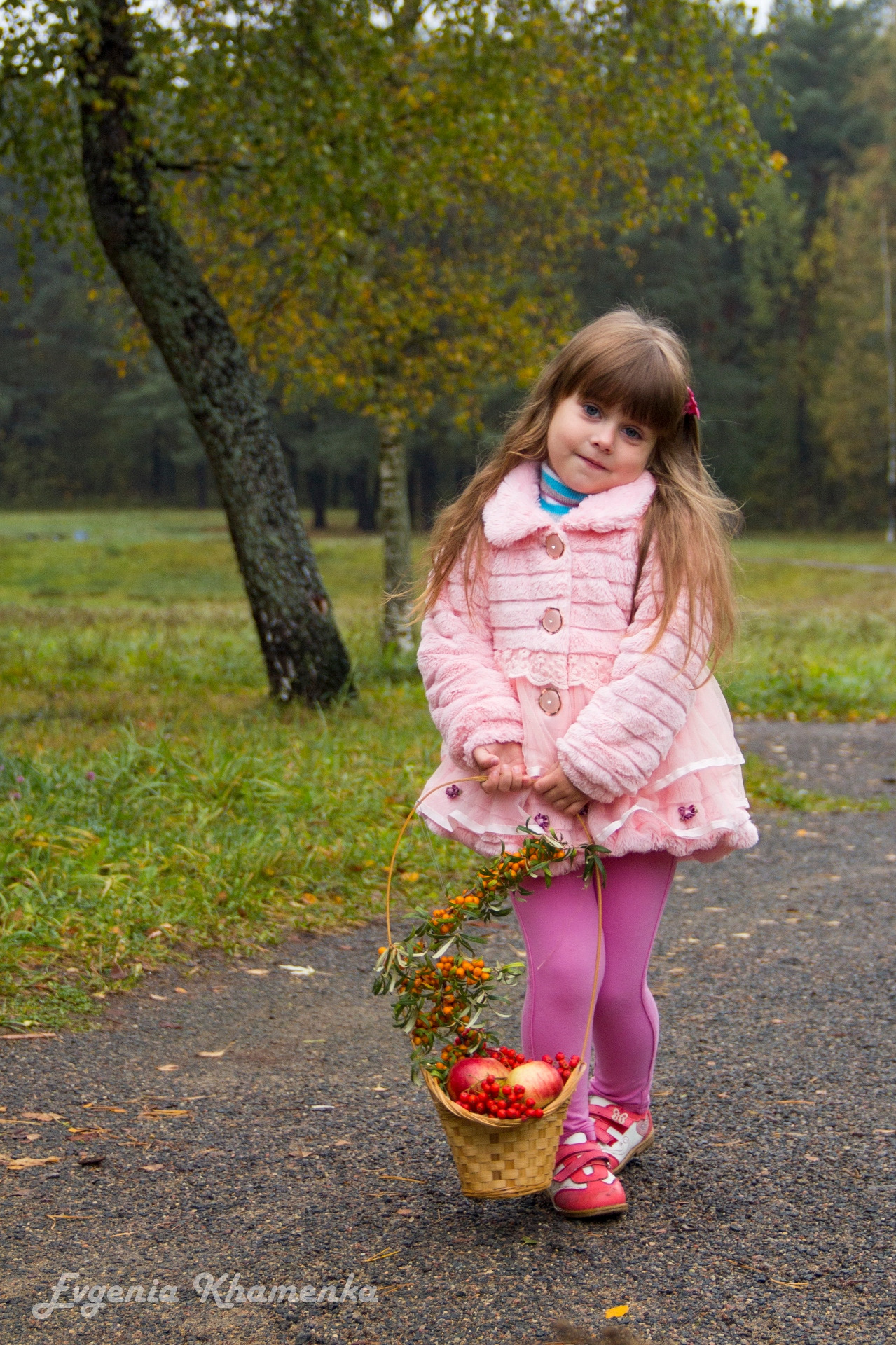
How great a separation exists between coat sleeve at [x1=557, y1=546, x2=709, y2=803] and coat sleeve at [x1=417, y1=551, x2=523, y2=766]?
149mm

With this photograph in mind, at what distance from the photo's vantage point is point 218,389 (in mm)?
7680

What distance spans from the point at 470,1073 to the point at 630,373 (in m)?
1.46

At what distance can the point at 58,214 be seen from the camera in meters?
9.14

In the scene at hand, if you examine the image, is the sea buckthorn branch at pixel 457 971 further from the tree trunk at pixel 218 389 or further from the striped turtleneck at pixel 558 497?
the tree trunk at pixel 218 389

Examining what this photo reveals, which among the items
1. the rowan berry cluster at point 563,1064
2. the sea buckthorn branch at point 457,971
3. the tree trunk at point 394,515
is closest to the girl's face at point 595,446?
the sea buckthorn branch at point 457,971

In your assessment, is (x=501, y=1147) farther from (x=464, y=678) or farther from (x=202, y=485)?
(x=202, y=485)

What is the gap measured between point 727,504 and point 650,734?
0.63m

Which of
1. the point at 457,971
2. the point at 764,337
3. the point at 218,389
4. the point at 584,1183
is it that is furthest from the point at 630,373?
the point at 764,337

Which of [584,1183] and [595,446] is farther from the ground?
[595,446]

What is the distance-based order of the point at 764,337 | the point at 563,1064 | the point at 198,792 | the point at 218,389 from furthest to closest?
1. the point at 764,337
2. the point at 218,389
3. the point at 198,792
4. the point at 563,1064

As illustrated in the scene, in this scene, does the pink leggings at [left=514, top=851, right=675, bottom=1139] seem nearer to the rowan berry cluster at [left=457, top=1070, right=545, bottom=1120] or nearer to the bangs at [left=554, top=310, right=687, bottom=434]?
the rowan berry cluster at [left=457, top=1070, right=545, bottom=1120]

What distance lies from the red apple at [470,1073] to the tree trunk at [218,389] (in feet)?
18.0

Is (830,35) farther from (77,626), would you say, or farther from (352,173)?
(352,173)

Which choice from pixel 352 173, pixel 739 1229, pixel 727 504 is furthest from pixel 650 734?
pixel 352 173
